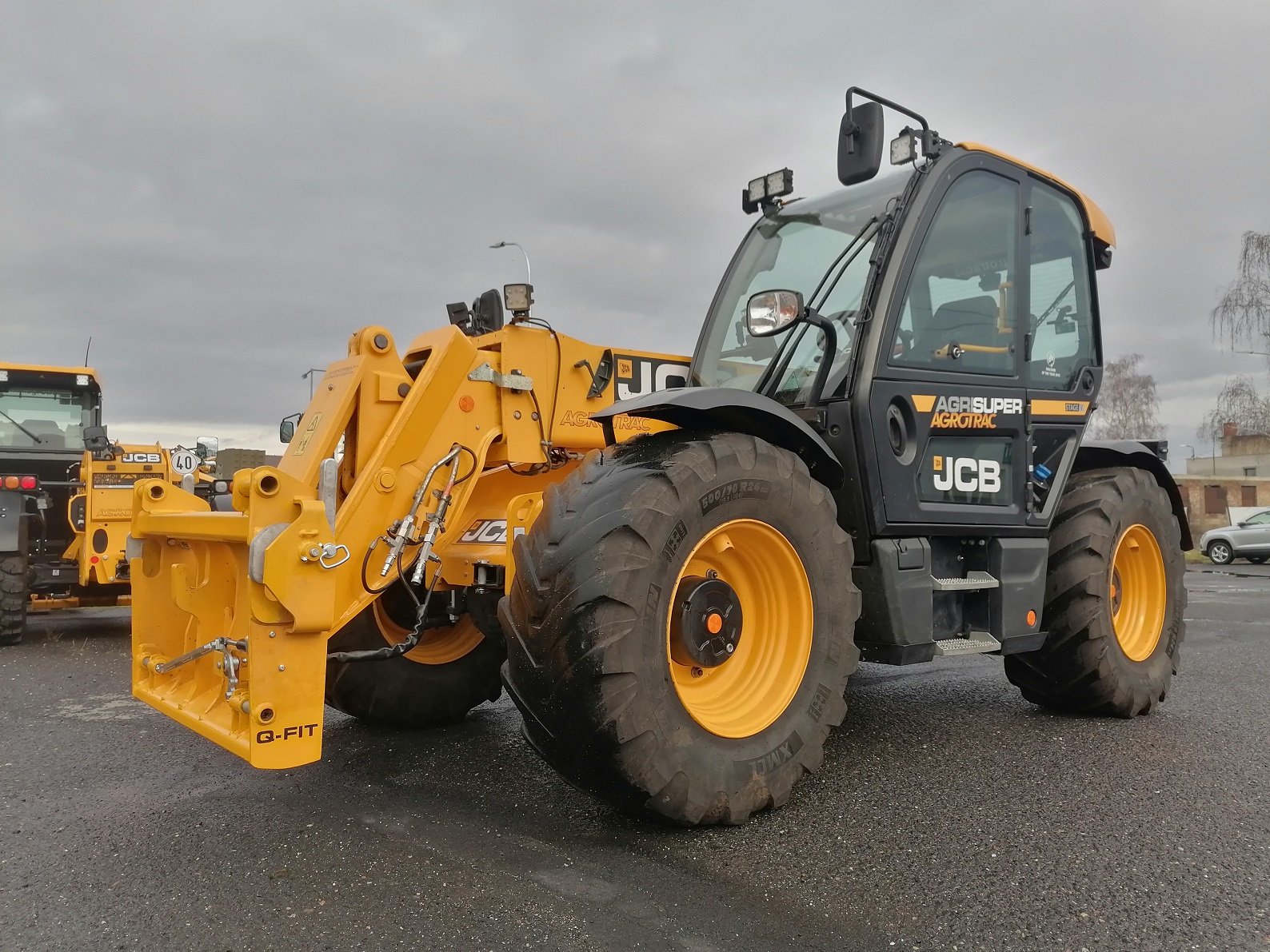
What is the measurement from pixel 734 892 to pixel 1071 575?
2.88 metres

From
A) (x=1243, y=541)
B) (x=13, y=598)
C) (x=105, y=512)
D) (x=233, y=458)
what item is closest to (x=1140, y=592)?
(x=105, y=512)

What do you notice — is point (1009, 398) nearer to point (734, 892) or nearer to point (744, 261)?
point (744, 261)

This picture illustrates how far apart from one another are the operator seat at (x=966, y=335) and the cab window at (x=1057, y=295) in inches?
10.4

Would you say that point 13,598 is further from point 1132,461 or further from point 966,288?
point 1132,461

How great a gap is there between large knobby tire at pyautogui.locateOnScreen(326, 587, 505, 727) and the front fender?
60.6 inches

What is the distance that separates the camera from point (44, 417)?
11211 mm

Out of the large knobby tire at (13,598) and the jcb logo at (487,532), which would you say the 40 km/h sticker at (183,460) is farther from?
the jcb logo at (487,532)

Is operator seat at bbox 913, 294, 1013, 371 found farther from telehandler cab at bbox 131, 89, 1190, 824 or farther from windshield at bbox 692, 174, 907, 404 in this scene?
windshield at bbox 692, 174, 907, 404

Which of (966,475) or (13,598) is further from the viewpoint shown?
(13,598)

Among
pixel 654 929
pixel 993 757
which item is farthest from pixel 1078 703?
pixel 654 929

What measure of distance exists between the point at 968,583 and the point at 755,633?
3.90 ft

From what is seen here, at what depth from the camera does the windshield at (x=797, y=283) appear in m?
4.34

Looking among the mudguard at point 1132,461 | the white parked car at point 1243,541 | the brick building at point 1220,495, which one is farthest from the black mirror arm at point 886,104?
the brick building at point 1220,495

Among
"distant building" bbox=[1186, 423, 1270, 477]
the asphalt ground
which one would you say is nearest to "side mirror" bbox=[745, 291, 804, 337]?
the asphalt ground
